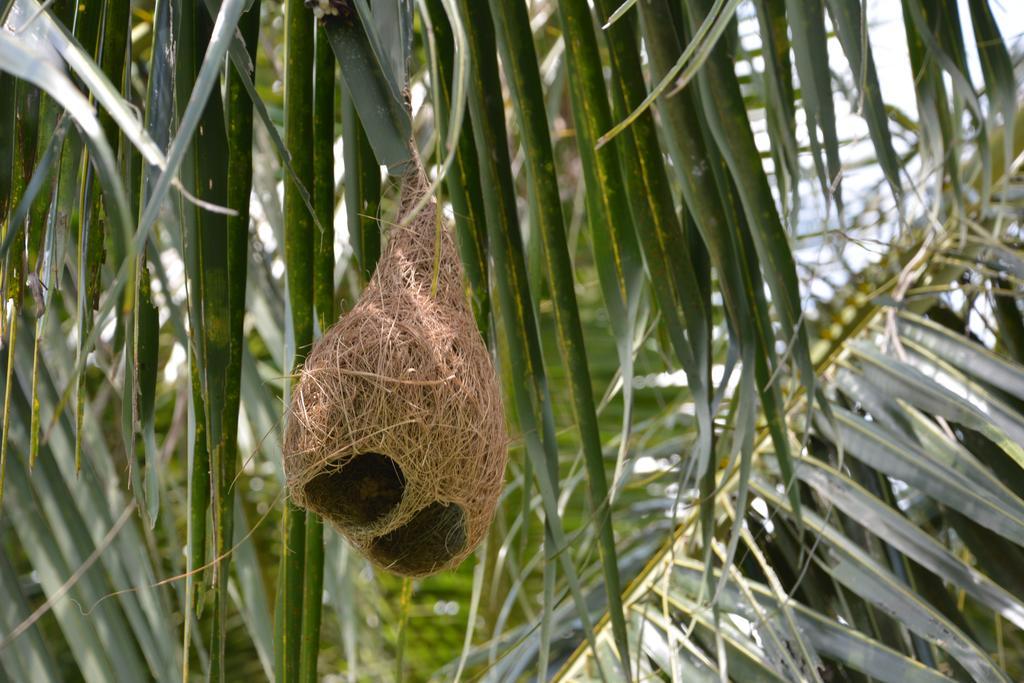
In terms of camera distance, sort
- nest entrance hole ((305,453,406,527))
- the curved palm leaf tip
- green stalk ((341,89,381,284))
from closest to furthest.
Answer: the curved palm leaf tip → green stalk ((341,89,381,284)) → nest entrance hole ((305,453,406,527))

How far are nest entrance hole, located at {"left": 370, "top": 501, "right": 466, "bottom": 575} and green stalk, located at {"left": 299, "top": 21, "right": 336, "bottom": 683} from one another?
0.53 ft

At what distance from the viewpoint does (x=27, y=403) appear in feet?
3.77

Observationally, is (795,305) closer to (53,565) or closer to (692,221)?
(692,221)

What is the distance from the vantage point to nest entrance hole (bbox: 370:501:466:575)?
1.22 metres

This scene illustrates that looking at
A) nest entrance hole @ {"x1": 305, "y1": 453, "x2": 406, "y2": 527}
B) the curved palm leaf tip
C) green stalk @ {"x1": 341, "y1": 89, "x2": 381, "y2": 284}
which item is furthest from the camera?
nest entrance hole @ {"x1": 305, "y1": 453, "x2": 406, "y2": 527}

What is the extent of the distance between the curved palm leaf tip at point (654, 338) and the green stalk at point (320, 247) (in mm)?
24

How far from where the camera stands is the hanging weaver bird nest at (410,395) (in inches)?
39.1

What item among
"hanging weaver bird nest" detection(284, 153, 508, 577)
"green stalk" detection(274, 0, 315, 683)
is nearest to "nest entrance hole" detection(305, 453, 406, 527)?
"hanging weaver bird nest" detection(284, 153, 508, 577)

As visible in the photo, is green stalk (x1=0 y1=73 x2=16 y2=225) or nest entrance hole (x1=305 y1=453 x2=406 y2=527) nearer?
green stalk (x1=0 y1=73 x2=16 y2=225)

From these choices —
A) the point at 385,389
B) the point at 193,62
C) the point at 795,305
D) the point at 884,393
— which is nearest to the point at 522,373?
the point at 385,389

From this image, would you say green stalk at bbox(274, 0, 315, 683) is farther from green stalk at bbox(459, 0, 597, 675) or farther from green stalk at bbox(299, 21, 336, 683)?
green stalk at bbox(459, 0, 597, 675)

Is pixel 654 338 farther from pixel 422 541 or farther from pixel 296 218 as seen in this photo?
pixel 296 218

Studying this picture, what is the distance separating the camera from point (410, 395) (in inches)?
39.3

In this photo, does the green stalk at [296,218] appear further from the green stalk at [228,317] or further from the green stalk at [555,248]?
the green stalk at [555,248]
